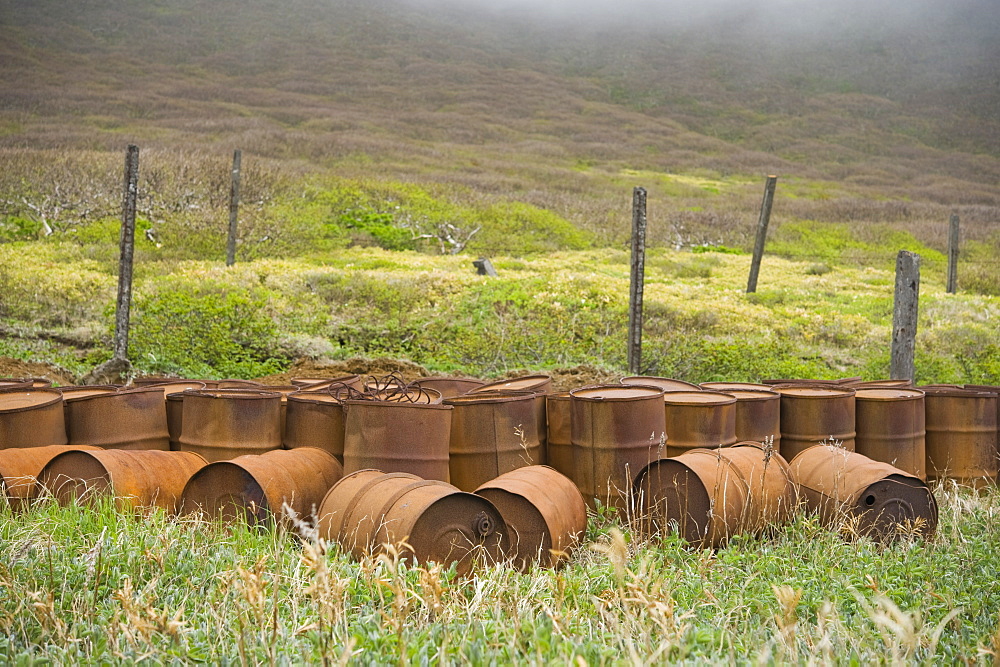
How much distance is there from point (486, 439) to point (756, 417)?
1.98 metres

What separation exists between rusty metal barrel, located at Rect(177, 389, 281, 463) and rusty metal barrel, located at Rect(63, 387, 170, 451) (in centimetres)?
36

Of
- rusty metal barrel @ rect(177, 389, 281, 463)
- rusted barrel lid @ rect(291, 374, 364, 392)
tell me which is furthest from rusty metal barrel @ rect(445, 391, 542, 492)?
A: rusty metal barrel @ rect(177, 389, 281, 463)

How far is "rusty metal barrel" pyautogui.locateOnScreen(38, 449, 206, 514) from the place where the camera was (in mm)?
4668

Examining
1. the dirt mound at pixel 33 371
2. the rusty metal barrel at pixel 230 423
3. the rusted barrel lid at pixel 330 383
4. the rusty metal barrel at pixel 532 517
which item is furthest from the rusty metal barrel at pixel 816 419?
the dirt mound at pixel 33 371

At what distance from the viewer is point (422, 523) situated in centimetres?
398

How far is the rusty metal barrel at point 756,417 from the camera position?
587cm

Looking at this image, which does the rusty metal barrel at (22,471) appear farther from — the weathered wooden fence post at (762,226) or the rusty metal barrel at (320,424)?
the weathered wooden fence post at (762,226)

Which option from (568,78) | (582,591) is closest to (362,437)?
(582,591)

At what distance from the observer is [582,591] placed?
3.67 metres

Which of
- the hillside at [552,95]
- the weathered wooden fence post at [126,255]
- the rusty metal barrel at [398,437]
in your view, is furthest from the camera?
the hillside at [552,95]

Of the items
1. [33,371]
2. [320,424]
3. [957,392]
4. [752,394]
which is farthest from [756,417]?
[33,371]

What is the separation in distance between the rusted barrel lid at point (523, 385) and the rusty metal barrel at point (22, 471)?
2652mm

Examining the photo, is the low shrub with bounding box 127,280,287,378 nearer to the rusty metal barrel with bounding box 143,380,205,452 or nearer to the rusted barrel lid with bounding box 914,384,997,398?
the rusty metal barrel with bounding box 143,380,205,452

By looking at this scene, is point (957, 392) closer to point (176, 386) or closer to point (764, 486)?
point (764, 486)
